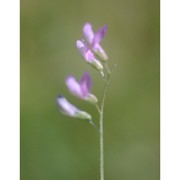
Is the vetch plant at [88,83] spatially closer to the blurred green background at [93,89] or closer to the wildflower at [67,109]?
the wildflower at [67,109]

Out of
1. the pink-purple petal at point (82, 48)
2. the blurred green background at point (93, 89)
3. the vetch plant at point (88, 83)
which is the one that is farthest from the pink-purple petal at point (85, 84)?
the blurred green background at point (93, 89)

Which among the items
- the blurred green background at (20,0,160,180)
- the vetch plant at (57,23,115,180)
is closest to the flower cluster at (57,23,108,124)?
the vetch plant at (57,23,115,180)

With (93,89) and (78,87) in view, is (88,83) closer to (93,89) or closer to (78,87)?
(78,87)

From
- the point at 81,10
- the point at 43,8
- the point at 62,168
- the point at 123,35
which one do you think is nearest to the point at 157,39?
the point at 123,35

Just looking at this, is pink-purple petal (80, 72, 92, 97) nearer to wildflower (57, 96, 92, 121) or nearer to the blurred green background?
wildflower (57, 96, 92, 121)

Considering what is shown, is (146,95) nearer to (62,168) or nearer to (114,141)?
(114,141)

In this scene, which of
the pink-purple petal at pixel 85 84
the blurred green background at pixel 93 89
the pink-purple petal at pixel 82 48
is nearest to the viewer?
the pink-purple petal at pixel 85 84
